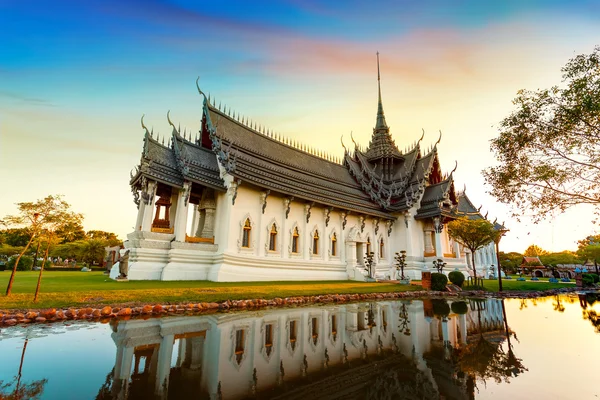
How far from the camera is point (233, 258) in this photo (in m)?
16.1

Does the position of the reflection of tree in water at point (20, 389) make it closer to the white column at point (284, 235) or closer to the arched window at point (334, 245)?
the white column at point (284, 235)

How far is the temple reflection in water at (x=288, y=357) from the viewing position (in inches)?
151

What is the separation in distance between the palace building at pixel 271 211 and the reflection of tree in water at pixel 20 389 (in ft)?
36.0

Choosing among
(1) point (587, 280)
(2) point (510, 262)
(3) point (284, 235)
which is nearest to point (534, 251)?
(2) point (510, 262)

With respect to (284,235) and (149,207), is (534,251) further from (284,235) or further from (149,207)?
(149,207)

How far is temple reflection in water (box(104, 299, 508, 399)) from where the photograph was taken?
3.84 meters

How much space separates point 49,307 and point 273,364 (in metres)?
6.80

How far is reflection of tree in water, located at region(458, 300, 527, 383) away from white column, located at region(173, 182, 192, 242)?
13360 mm

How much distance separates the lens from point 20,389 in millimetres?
3635

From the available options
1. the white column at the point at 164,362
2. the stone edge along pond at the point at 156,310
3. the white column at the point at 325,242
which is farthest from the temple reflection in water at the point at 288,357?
the white column at the point at 325,242

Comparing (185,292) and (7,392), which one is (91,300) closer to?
(185,292)

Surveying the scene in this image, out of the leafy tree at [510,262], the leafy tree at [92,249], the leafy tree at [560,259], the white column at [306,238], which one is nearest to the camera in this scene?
the white column at [306,238]

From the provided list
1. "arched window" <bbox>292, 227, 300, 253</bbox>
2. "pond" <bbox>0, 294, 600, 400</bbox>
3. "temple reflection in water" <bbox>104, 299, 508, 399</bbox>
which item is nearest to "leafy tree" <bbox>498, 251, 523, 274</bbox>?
"arched window" <bbox>292, 227, 300, 253</bbox>

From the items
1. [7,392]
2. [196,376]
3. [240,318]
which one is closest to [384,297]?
[240,318]
